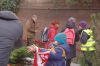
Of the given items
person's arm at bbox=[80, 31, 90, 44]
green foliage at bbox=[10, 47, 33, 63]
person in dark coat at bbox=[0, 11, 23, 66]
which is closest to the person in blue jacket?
green foliage at bbox=[10, 47, 33, 63]

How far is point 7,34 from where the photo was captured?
4.99 m

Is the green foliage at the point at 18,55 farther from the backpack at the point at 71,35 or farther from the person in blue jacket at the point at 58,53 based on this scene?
the backpack at the point at 71,35

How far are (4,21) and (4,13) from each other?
0.10 m

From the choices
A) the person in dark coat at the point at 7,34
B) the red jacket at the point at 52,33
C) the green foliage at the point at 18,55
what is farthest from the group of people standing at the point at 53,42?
the red jacket at the point at 52,33

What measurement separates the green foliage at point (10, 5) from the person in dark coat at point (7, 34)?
1541cm

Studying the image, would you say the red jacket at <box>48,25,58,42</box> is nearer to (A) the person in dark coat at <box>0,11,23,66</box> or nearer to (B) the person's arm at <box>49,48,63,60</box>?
(B) the person's arm at <box>49,48,63,60</box>

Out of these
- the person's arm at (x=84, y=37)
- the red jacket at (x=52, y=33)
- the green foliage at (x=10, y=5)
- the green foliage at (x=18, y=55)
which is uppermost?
the green foliage at (x=10, y=5)

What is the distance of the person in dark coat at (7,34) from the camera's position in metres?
4.91

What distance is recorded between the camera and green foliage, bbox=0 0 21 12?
67.0 feet

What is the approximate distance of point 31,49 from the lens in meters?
7.30

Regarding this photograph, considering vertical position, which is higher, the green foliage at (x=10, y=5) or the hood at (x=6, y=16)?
the green foliage at (x=10, y=5)

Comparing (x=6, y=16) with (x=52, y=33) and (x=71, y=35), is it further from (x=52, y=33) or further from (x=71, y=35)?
(x=52, y=33)

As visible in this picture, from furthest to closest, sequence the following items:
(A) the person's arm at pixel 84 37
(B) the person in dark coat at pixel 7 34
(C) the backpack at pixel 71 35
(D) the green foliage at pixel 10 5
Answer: (D) the green foliage at pixel 10 5, (C) the backpack at pixel 71 35, (A) the person's arm at pixel 84 37, (B) the person in dark coat at pixel 7 34

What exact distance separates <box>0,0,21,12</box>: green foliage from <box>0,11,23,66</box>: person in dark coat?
15.4 m
